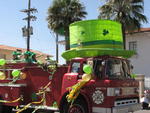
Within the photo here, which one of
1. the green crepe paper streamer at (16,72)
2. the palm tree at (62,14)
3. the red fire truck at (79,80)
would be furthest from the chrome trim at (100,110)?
the palm tree at (62,14)

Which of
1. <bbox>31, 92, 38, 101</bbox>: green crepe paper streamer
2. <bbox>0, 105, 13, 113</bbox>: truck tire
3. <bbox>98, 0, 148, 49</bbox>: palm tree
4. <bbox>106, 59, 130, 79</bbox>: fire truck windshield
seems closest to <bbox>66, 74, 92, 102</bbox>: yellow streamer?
<bbox>106, 59, 130, 79</bbox>: fire truck windshield

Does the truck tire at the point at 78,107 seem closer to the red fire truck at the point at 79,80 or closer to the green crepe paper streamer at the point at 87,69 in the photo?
the red fire truck at the point at 79,80

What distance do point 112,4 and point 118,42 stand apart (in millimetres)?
17611

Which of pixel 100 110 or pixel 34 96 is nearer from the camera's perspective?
pixel 100 110

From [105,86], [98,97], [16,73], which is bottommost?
[98,97]

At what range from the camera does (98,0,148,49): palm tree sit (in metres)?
28.5

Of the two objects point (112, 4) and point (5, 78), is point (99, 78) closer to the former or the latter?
point (5, 78)

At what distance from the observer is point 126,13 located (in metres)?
28.6

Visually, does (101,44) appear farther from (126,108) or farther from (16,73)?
(16,73)

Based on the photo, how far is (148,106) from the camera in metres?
19.1

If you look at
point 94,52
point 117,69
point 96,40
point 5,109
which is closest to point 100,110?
point 117,69

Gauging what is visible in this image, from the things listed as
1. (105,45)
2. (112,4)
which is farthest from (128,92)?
(112,4)

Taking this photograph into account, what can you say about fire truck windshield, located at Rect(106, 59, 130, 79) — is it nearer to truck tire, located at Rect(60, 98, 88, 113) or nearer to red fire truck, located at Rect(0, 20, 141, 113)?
red fire truck, located at Rect(0, 20, 141, 113)

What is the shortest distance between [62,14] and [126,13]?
244 inches
